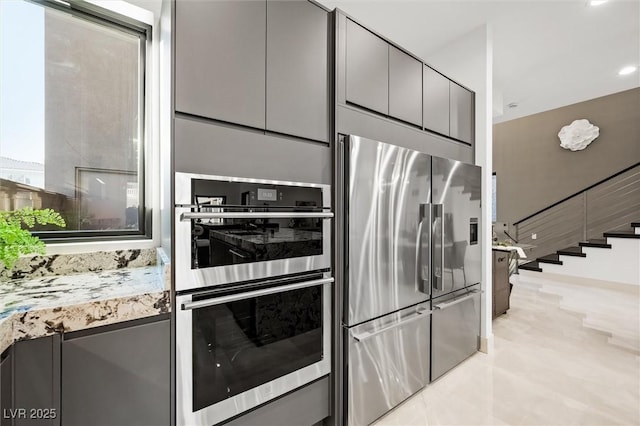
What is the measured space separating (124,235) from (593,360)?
402 centimetres

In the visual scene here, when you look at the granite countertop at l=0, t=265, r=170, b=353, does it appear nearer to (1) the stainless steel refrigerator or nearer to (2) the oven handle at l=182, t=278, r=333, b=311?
(2) the oven handle at l=182, t=278, r=333, b=311

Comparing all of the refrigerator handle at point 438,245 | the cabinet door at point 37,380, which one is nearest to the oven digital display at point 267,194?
the cabinet door at point 37,380

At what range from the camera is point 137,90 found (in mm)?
2006

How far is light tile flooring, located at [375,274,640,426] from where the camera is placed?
188cm

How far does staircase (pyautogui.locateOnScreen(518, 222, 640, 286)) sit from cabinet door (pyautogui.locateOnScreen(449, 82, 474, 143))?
4.09m

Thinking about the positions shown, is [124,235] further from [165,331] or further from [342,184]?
[342,184]

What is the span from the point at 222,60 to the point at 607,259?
21.7 ft

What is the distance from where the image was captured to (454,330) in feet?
7.89

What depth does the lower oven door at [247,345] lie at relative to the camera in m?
1.24

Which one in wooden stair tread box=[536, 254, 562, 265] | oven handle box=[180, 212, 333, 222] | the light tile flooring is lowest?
the light tile flooring

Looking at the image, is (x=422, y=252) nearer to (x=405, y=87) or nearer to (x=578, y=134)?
(x=405, y=87)

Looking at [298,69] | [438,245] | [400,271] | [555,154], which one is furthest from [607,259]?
[298,69]

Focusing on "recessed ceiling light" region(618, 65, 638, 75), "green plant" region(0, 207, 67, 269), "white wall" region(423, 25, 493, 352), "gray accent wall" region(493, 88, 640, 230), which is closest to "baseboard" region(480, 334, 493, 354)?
"white wall" region(423, 25, 493, 352)

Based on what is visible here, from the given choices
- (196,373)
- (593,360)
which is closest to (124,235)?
(196,373)
